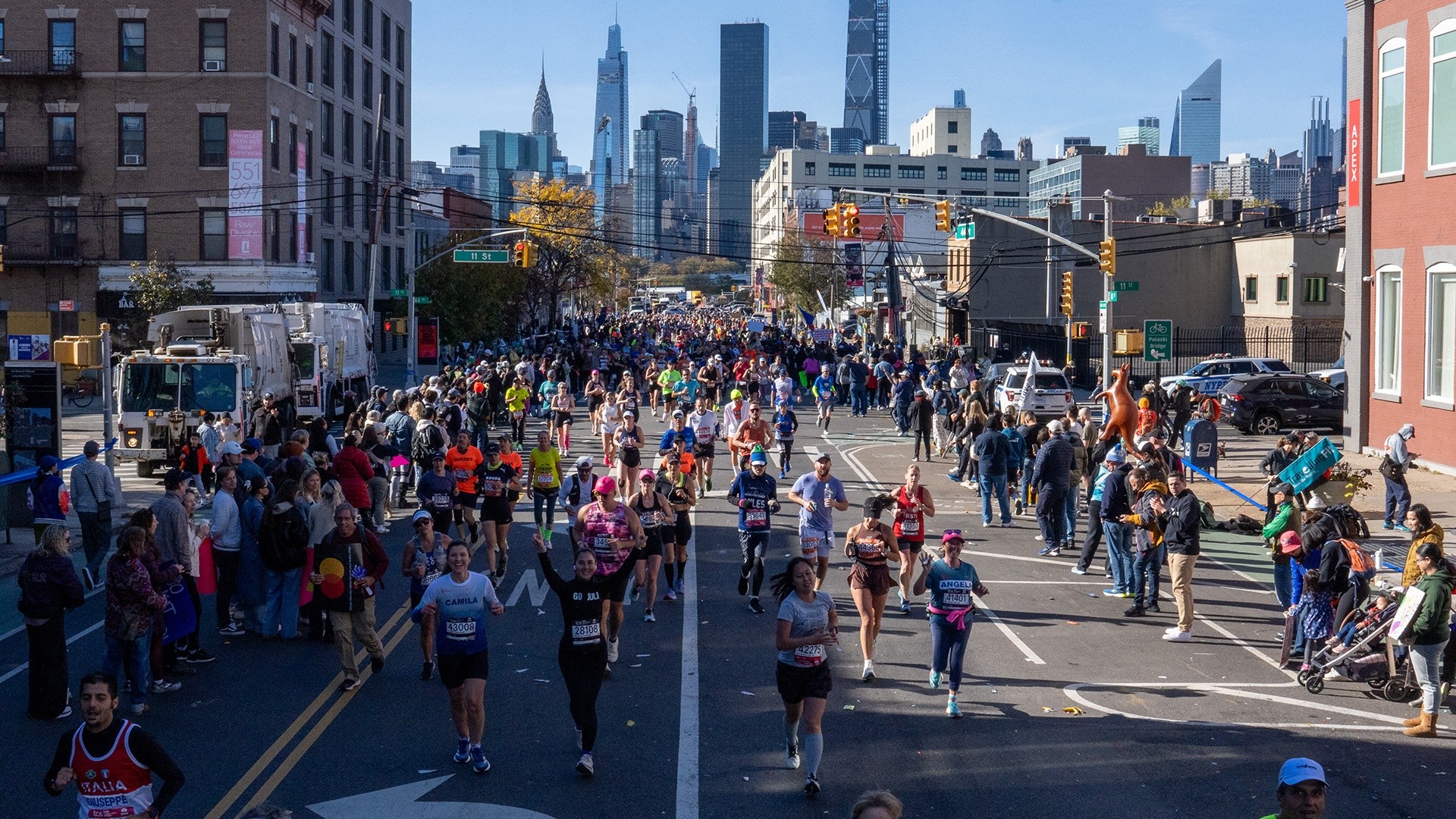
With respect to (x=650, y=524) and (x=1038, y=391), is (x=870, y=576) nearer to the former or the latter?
(x=650, y=524)

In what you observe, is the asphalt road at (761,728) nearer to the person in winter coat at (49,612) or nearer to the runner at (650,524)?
the person in winter coat at (49,612)

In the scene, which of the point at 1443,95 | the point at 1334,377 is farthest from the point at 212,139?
the point at 1443,95

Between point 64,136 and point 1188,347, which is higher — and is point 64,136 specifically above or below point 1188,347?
above

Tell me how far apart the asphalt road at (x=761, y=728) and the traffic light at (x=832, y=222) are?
2287cm

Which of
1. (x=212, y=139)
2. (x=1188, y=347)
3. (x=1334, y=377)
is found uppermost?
(x=212, y=139)

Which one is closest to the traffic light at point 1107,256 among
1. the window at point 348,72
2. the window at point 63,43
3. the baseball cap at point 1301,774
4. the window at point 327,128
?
the baseball cap at point 1301,774

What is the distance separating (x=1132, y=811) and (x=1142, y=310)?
5683 centimetres

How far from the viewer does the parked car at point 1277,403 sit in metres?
34.0

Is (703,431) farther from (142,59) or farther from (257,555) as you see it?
(142,59)

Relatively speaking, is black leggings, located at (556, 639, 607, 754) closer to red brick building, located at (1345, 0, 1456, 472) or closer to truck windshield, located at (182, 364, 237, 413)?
truck windshield, located at (182, 364, 237, 413)

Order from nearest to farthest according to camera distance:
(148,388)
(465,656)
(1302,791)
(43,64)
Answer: (1302,791) < (465,656) < (148,388) < (43,64)

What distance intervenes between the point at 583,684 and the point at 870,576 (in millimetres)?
3395

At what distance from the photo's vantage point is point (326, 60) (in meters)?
61.1

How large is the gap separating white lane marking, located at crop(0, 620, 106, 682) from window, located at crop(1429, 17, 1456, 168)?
933 inches
